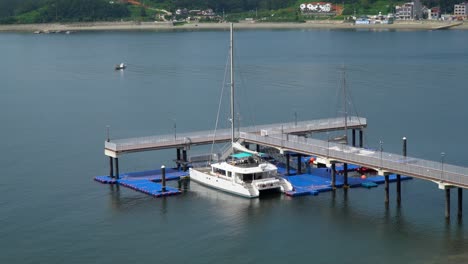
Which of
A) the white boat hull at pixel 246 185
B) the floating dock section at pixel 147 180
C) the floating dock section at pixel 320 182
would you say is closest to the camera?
the white boat hull at pixel 246 185

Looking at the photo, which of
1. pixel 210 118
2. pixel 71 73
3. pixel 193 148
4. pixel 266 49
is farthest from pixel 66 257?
pixel 266 49

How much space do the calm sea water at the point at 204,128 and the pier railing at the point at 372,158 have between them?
6.62ft

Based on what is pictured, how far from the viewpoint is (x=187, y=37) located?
7367 inches

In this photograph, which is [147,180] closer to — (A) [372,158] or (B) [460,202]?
(A) [372,158]

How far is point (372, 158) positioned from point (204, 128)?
76.2ft

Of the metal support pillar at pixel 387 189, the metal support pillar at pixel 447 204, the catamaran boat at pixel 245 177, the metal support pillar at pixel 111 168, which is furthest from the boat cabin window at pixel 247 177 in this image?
the metal support pillar at pixel 447 204

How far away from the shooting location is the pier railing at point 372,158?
139 feet

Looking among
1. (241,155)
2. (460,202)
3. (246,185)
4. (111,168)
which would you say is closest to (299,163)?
(241,155)

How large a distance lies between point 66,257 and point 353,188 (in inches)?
620

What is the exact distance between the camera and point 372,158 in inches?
1810

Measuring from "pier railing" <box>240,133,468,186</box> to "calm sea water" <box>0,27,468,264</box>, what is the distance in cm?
202

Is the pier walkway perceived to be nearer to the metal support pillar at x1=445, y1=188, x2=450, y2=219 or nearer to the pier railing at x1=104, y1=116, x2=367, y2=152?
the pier railing at x1=104, y1=116, x2=367, y2=152

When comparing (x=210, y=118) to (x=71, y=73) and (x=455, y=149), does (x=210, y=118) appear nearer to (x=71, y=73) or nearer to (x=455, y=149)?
(x=455, y=149)

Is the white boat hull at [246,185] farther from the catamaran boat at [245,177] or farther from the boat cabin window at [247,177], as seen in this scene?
the boat cabin window at [247,177]
